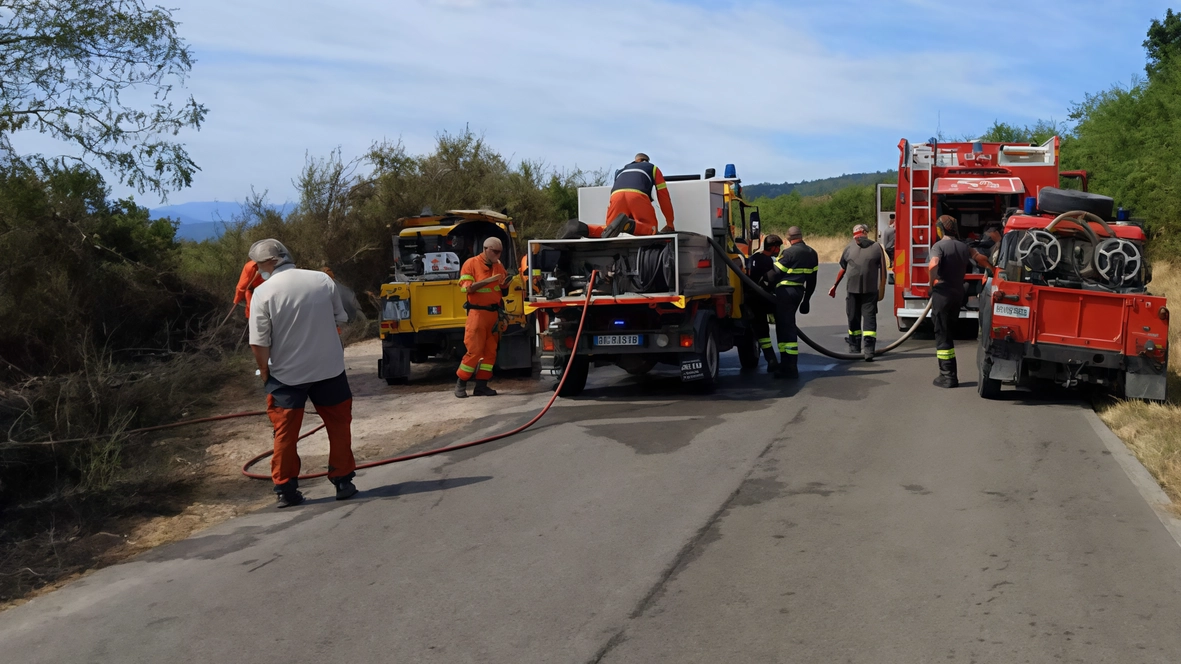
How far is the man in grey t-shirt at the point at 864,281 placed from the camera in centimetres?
1403

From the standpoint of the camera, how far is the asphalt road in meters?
4.54

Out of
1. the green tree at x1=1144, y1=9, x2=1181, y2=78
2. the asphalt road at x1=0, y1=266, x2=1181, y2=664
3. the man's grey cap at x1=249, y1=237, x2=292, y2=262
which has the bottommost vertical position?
the asphalt road at x1=0, y1=266, x2=1181, y2=664

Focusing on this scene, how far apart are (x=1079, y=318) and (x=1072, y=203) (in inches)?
69.8

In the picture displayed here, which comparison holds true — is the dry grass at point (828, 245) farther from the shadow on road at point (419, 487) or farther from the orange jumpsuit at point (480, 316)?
the shadow on road at point (419, 487)

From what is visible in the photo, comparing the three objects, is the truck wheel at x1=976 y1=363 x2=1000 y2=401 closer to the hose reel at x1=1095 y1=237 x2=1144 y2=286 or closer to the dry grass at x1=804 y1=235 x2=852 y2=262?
the hose reel at x1=1095 y1=237 x2=1144 y2=286

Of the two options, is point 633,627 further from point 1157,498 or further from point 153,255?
point 153,255

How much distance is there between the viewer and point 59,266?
41.8 feet

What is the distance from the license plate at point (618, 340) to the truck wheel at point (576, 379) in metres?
0.40

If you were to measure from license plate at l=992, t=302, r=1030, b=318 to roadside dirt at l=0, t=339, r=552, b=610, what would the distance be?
502 cm

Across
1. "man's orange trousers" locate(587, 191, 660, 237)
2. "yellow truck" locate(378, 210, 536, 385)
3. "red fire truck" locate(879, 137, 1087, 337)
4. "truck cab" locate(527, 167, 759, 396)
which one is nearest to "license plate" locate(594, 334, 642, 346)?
"truck cab" locate(527, 167, 759, 396)

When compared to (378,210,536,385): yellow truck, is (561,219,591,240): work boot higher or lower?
higher

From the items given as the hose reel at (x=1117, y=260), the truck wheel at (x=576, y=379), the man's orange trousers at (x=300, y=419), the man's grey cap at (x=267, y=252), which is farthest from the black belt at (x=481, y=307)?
the hose reel at (x=1117, y=260)

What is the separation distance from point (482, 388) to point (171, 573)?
6574mm

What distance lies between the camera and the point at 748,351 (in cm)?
1366
